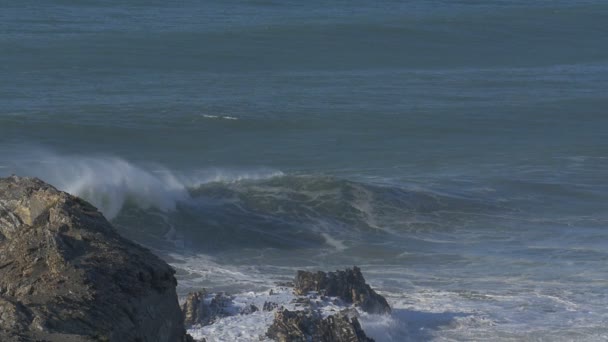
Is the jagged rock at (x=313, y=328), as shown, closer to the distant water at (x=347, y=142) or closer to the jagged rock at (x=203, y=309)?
the jagged rock at (x=203, y=309)

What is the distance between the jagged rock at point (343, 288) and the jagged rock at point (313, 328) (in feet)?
3.66

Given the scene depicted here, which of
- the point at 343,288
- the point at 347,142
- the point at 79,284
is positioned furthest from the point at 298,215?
the point at 79,284

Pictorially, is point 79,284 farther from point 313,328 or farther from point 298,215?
point 298,215

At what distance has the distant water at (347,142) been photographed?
50.3 ft

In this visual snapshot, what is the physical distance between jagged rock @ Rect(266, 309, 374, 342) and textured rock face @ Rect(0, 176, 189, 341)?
3.71 m

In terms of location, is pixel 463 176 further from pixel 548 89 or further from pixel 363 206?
pixel 548 89

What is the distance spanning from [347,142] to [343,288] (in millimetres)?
15685

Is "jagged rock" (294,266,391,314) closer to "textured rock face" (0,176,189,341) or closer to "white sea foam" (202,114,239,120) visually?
"textured rock face" (0,176,189,341)

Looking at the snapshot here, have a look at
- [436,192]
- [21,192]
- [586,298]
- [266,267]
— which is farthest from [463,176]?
[21,192]

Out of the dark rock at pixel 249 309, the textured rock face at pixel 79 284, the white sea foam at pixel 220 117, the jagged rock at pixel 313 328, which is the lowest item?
the dark rock at pixel 249 309

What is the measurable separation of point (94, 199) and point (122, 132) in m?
7.60

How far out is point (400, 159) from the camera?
2512cm

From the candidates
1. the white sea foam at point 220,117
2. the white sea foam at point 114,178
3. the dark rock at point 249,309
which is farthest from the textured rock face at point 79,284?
the white sea foam at point 220,117

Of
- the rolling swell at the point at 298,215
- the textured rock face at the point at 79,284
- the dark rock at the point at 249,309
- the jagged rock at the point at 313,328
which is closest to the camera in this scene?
the textured rock face at the point at 79,284
